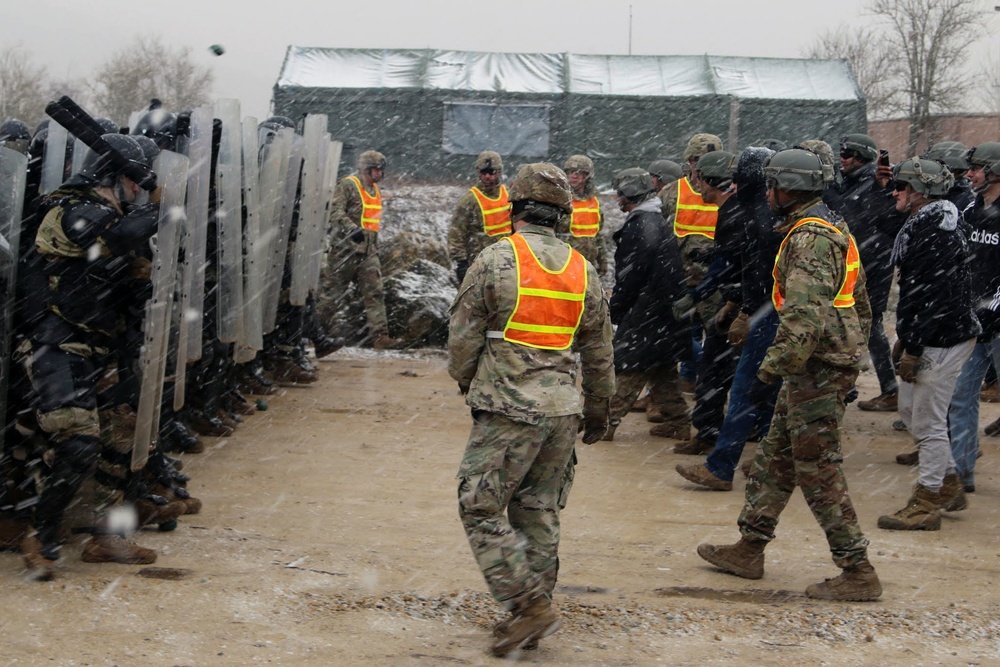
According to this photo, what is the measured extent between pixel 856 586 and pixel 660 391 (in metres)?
3.63

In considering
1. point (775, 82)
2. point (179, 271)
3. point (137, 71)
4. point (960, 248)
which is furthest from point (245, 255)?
point (137, 71)

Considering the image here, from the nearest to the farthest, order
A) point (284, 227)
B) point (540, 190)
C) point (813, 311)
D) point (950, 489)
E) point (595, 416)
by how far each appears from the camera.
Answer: point (540, 190)
point (595, 416)
point (813, 311)
point (950, 489)
point (284, 227)

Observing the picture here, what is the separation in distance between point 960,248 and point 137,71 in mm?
43177

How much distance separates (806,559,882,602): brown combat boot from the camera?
525 centimetres

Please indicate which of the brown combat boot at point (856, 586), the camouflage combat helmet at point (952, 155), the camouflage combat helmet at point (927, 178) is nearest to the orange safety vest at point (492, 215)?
the camouflage combat helmet at point (952, 155)

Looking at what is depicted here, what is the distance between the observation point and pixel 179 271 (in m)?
6.50

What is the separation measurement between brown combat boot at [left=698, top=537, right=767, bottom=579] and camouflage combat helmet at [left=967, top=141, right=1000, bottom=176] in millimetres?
2881

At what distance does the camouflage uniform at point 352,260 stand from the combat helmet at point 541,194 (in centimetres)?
738

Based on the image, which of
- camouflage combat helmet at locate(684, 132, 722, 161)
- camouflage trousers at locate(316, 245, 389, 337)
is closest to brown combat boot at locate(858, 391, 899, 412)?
camouflage combat helmet at locate(684, 132, 722, 161)

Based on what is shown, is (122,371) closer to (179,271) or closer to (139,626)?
(179,271)

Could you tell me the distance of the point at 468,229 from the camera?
11305 mm

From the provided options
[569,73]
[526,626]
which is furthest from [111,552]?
[569,73]

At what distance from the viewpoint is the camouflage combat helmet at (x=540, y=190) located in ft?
15.4

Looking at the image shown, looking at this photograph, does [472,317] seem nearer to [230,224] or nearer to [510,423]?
[510,423]
